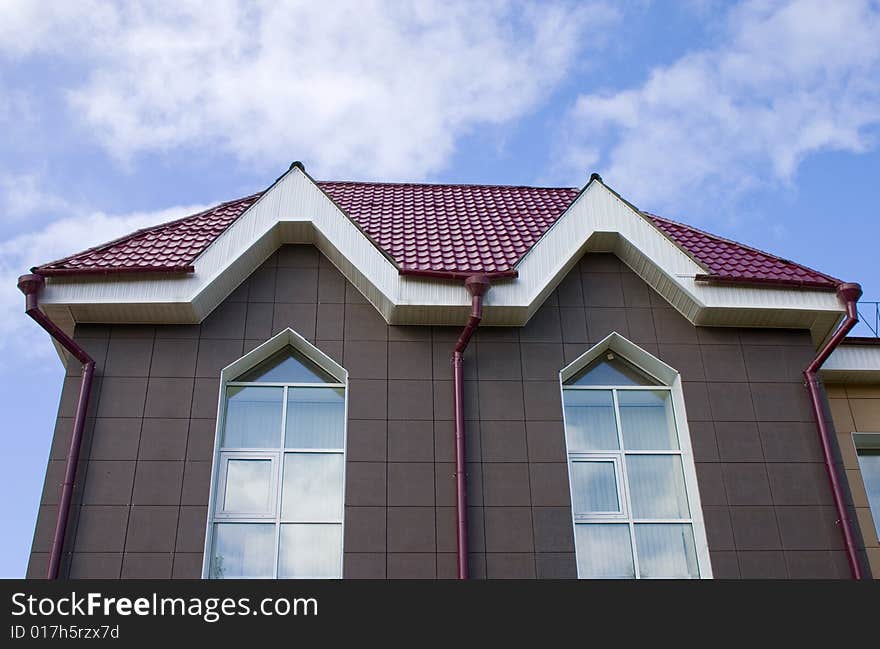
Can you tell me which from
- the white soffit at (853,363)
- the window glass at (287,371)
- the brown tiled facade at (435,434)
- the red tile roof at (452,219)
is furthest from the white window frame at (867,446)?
the window glass at (287,371)

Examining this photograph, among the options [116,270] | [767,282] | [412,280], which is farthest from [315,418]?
[767,282]

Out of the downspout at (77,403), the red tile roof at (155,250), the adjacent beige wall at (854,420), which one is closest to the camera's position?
the downspout at (77,403)

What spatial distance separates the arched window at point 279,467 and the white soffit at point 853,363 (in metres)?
6.09

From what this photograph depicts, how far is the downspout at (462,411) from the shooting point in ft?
30.3

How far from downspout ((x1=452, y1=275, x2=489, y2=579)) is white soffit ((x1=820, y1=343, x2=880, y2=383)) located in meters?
4.55

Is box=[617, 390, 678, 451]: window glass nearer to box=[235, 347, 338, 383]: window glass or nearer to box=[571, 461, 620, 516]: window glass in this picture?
box=[571, 461, 620, 516]: window glass

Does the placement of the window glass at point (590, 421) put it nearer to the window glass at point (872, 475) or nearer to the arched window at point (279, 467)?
the arched window at point (279, 467)

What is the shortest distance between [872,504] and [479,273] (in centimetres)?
573

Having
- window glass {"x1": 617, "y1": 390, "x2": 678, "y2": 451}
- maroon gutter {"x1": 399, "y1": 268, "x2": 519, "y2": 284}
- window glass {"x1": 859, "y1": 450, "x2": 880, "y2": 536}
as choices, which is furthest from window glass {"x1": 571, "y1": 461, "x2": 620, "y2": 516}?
window glass {"x1": 859, "y1": 450, "x2": 880, "y2": 536}

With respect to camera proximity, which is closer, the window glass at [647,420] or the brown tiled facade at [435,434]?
the brown tiled facade at [435,434]

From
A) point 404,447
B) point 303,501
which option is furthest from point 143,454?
point 404,447

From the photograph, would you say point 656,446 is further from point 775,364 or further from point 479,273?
point 479,273

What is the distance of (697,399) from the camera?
10.5 m
